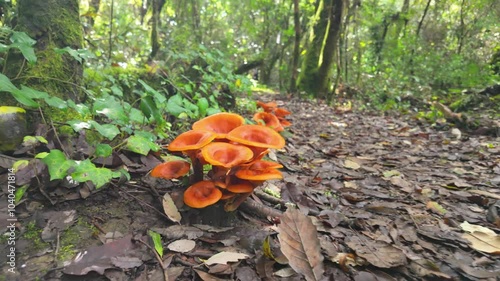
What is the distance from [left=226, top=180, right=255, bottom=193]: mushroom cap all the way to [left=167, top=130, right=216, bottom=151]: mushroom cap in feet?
1.04

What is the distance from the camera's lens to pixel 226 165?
179 centimetres

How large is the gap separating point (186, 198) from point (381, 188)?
2067 mm

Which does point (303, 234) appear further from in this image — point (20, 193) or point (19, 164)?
point (19, 164)

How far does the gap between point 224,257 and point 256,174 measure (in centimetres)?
50

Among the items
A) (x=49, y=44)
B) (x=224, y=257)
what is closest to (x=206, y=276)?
(x=224, y=257)

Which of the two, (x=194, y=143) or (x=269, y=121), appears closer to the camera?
(x=194, y=143)

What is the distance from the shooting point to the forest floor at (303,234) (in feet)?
5.41

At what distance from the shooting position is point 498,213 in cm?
246

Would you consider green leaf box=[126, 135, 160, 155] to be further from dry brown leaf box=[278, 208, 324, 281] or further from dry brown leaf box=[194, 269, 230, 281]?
dry brown leaf box=[278, 208, 324, 281]

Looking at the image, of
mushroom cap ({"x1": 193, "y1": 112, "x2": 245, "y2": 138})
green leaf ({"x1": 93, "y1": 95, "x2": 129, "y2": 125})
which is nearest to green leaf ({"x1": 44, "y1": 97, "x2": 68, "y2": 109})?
green leaf ({"x1": 93, "y1": 95, "x2": 129, "y2": 125})

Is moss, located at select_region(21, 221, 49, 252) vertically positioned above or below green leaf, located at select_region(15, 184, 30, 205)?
below

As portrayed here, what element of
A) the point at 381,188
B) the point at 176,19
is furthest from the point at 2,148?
the point at 176,19

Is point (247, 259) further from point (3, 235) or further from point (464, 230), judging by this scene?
point (464, 230)

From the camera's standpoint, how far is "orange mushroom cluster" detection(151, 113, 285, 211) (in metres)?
1.87
